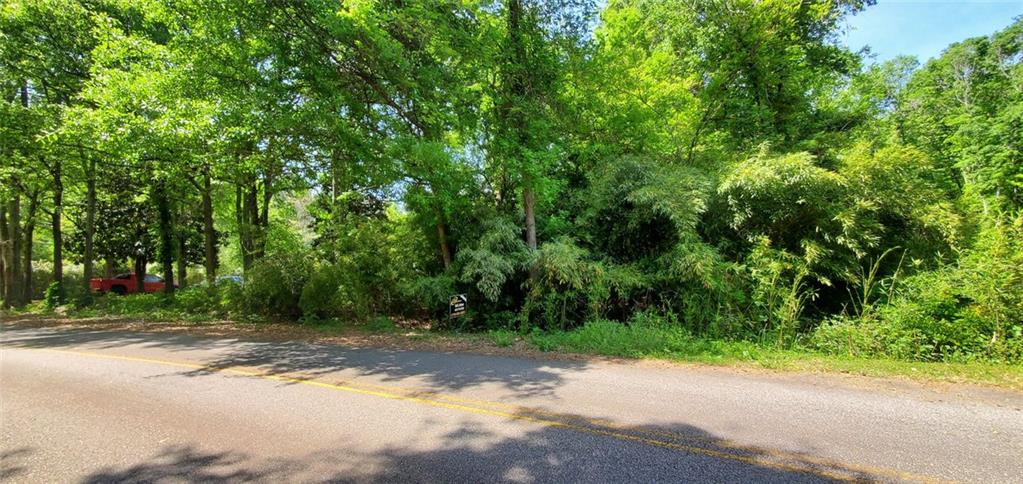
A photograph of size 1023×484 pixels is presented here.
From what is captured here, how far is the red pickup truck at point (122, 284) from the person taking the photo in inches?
871

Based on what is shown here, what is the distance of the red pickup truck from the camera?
2212cm

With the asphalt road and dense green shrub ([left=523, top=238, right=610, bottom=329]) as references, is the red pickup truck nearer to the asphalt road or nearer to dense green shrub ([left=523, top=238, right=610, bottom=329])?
the asphalt road

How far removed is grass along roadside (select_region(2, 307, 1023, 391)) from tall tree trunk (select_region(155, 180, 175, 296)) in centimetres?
650

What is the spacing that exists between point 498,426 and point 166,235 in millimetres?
21520

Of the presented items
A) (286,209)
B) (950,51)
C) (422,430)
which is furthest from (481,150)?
(950,51)

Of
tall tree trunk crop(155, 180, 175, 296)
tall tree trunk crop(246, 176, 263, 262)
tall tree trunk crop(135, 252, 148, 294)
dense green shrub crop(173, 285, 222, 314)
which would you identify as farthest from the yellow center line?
tall tree trunk crop(135, 252, 148, 294)

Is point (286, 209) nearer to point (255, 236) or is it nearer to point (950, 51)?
point (255, 236)

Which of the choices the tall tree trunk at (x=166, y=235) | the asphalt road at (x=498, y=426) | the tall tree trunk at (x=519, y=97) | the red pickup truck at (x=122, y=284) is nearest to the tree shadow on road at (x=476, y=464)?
the asphalt road at (x=498, y=426)

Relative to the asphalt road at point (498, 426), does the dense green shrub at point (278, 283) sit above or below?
above

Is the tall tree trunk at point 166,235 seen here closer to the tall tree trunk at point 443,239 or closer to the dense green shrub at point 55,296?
the dense green shrub at point 55,296

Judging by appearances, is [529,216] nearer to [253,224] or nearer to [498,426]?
[498,426]

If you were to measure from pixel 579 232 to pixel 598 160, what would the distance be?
7.49 ft

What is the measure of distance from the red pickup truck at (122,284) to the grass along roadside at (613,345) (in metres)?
13.9

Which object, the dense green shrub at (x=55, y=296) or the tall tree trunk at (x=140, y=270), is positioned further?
the tall tree trunk at (x=140, y=270)
